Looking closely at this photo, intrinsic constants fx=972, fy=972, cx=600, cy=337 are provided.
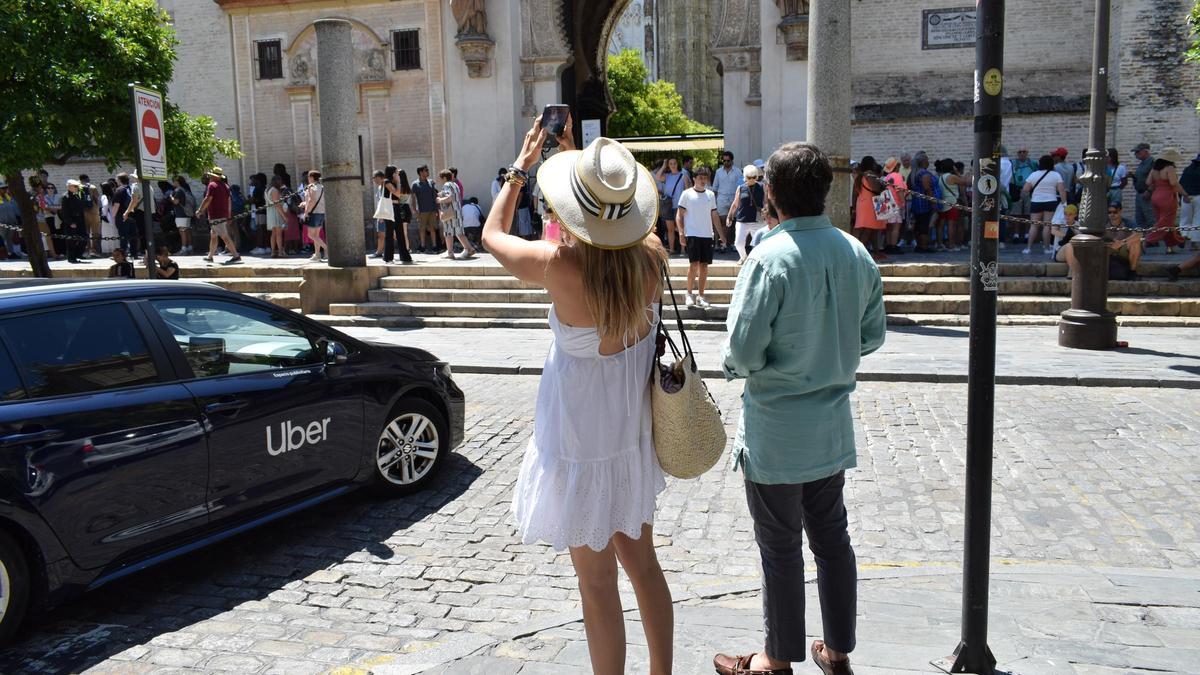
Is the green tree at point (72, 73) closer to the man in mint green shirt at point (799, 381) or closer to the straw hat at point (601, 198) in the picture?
the straw hat at point (601, 198)

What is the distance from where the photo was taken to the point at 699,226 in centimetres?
1311

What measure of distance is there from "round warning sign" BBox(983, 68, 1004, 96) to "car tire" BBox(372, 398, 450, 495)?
13.1 ft

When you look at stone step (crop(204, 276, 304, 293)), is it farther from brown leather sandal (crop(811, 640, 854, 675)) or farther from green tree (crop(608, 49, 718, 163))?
green tree (crop(608, 49, 718, 163))

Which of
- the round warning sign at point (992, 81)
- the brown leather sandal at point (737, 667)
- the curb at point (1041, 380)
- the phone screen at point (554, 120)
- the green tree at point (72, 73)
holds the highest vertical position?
the green tree at point (72, 73)

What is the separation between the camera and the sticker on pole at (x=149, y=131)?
9227 mm

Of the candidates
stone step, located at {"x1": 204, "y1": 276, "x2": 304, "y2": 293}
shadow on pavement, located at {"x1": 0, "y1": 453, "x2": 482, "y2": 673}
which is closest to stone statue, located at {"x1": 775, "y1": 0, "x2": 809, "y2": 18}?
stone step, located at {"x1": 204, "y1": 276, "x2": 304, "y2": 293}

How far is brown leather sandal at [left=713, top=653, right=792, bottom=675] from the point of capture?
342 centimetres

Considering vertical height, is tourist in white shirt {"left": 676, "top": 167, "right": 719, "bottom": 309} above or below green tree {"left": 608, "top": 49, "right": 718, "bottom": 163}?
below

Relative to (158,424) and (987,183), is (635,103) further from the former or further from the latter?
(987,183)

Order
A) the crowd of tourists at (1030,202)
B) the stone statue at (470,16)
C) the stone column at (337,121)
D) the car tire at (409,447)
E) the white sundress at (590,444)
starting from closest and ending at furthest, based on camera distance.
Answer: the white sundress at (590,444) < the car tire at (409,447) < the crowd of tourists at (1030,202) < the stone column at (337,121) < the stone statue at (470,16)

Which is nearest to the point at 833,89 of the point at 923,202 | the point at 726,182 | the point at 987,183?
the point at 726,182

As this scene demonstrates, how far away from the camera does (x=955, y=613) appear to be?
4.06 meters

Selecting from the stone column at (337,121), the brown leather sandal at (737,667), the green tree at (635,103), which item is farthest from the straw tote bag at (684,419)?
the green tree at (635,103)

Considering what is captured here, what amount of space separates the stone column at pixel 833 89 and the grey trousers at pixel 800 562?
32.2ft
